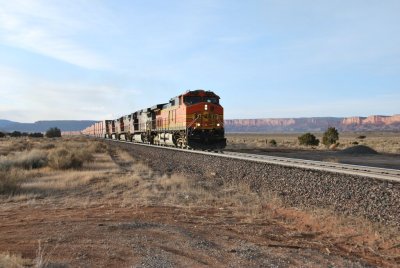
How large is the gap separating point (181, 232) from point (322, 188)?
4793 mm

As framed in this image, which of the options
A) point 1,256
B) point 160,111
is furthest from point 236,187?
point 160,111

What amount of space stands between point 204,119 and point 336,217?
19.7 meters

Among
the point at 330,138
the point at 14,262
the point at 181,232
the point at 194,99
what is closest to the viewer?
the point at 14,262

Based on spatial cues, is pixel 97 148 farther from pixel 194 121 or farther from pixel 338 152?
pixel 338 152

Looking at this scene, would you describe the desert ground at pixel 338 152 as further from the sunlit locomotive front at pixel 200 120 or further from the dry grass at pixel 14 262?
the dry grass at pixel 14 262

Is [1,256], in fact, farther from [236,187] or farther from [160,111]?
[160,111]

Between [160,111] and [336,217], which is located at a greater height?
[160,111]

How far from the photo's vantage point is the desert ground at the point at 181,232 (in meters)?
6.96

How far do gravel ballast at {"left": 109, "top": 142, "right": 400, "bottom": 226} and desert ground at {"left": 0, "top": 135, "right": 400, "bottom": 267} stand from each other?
0.40 metres

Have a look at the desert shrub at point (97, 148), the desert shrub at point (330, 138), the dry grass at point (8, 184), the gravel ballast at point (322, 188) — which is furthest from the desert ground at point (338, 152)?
the dry grass at point (8, 184)

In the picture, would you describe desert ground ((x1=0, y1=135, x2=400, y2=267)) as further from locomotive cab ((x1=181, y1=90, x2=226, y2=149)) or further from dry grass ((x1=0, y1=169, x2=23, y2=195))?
locomotive cab ((x1=181, y1=90, x2=226, y2=149))

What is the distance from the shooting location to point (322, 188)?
11805mm

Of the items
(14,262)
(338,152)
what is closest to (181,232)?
(14,262)

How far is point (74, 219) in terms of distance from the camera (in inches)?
404
